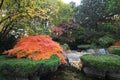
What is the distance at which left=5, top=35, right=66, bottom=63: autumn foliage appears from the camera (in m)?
6.17

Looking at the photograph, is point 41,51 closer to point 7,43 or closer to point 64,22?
point 7,43

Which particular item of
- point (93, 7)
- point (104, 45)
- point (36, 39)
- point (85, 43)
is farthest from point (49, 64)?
point (93, 7)

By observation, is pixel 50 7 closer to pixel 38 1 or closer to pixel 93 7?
pixel 38 1

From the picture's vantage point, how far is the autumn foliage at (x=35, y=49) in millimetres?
6168

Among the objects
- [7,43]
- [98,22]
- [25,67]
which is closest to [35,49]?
[25,67]

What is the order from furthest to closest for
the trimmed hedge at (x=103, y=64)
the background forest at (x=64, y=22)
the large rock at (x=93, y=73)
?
1. the background forest at (x=64, y=22)
2. the large rock at (x=93, y=73)
3. the trimmed hedge at (x=103, y=64)

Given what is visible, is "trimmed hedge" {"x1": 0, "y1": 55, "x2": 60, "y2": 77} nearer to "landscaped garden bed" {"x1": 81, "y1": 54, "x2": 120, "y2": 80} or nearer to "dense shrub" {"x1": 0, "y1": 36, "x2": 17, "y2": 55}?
"landscaped garden bed" {"x1": 81, "y1": 54, "x2": 120, "y2": 80}

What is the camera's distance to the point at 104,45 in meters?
11.6

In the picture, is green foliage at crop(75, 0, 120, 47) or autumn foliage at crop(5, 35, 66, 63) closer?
autumn foliage at crop(5, 35, 66, 63)

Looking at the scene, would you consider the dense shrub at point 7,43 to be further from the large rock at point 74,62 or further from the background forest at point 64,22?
the large rock at point 74,62

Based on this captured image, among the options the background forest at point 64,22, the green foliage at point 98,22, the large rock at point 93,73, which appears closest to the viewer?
the large rock at point 93,73

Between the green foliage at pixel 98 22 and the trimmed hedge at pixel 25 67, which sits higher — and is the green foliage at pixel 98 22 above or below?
above

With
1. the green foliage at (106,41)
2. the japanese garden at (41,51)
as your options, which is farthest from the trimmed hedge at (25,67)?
the green foliage at (106,41)

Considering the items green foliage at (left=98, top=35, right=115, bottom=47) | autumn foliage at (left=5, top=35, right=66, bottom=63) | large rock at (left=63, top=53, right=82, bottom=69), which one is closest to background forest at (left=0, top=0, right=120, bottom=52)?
green foliage at (left=98, top=35, right=115, bottom=47)
